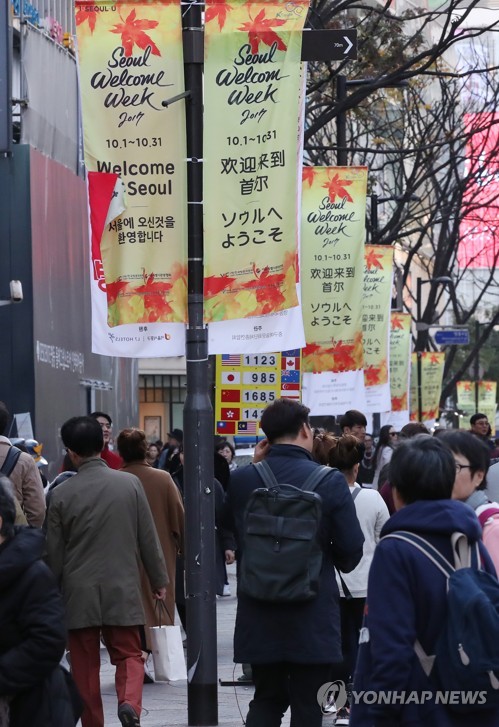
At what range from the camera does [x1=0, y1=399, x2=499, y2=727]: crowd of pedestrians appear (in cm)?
483

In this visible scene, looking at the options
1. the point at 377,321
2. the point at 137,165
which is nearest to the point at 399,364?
the point at 377,321

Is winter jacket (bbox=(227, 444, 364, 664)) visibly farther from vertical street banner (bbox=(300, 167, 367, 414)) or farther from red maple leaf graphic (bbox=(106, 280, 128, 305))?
vertical street banner (bbox=(300, 167, 367, 414))

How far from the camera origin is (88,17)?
9180 mm

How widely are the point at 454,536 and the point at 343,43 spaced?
19.1 ft

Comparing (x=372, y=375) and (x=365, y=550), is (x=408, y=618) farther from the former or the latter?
(x=372, y=375)

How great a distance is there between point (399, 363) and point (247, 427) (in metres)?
12.1

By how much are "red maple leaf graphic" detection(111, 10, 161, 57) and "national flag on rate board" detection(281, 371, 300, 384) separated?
24.4 ft

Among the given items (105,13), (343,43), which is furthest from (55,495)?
(343,43)

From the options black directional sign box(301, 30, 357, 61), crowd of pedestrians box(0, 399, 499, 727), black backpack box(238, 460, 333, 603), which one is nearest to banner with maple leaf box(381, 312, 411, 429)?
crowd of pedestrians box(0, 399, 499, 727)

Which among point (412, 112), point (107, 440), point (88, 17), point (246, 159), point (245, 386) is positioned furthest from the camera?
point (412, 112)

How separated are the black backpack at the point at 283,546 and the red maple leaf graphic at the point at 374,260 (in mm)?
15765

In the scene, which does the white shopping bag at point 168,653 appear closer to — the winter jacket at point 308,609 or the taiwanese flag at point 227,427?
the winter jacket at point 308,609

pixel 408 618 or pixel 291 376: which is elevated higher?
pixel 291 376

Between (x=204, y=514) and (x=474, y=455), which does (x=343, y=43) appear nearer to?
(x=204, y=514)
